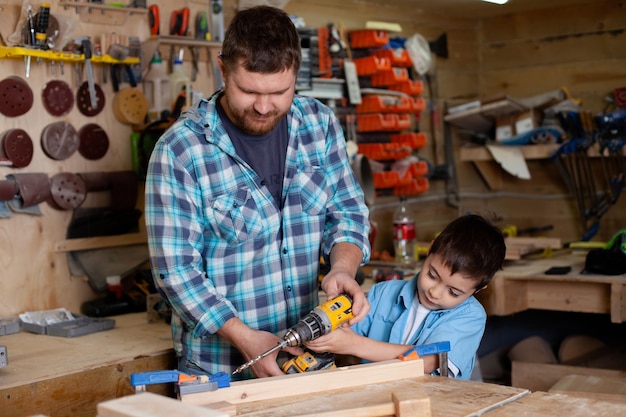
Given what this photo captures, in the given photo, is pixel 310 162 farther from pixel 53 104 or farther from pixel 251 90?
pixel 53 104

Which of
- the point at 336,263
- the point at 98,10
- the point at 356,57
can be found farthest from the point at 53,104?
the point at 356,57

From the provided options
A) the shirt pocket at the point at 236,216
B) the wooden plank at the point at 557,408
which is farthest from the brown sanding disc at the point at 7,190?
the wooden plank at the point at 557,408

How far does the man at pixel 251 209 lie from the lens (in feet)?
6.61

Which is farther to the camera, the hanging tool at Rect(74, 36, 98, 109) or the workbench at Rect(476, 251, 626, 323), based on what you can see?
the workbench at Rect(476, 251, 626, 323)

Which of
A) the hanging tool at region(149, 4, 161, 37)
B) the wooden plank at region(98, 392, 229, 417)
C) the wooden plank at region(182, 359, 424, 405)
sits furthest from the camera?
the hanging tool at region(149, 4, 161, 37)

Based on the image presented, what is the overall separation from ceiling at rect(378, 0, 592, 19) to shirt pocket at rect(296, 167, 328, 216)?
2.15m

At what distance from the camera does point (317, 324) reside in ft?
6.36

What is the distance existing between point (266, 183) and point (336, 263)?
302mm

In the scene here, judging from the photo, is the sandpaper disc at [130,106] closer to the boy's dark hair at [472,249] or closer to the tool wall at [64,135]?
the tool wall at [64,135]

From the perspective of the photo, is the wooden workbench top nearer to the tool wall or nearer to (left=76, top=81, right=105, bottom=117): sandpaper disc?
the tool wall

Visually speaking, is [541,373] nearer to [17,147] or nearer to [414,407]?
[414,407]

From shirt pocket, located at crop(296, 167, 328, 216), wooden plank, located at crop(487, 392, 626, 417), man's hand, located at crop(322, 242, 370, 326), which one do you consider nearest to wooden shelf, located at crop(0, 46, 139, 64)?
shirt pocket, located at crop(296, 167, 328, 216)

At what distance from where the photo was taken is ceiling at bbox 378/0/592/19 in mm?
4352

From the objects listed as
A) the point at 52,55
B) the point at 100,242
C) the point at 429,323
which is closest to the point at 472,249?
the point at 429,323
